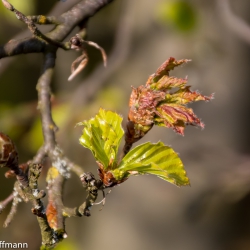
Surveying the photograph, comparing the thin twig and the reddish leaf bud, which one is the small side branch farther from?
the reddish leaf bud

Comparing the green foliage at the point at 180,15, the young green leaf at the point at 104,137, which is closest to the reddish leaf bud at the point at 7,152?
the young green leaf at the point at 104,137

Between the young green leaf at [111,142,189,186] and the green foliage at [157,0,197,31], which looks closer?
the young green leaf at [111,142,189,186]

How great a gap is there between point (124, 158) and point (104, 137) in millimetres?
48

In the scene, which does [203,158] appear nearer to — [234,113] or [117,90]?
[234,113]

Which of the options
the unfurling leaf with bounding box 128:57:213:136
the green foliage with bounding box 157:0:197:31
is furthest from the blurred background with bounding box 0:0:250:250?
the unfurling leaf with bounding box 128:57:213:136

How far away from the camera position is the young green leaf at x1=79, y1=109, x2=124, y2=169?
0.67 m

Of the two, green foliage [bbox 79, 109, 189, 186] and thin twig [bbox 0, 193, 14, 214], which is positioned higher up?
green foliage [bbox 79, 109, 189, 186]

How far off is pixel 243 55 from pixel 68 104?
1071 millimetres

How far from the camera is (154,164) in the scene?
0.68 meters

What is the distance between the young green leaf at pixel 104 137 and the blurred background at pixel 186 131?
146 centimetres

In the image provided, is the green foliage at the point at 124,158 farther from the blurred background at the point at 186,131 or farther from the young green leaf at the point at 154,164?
the blurred background at the point at 186,131

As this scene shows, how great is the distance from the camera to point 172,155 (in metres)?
0.69

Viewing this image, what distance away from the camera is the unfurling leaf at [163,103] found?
0.69m

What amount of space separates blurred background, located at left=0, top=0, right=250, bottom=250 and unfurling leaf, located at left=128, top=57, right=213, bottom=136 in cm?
143
